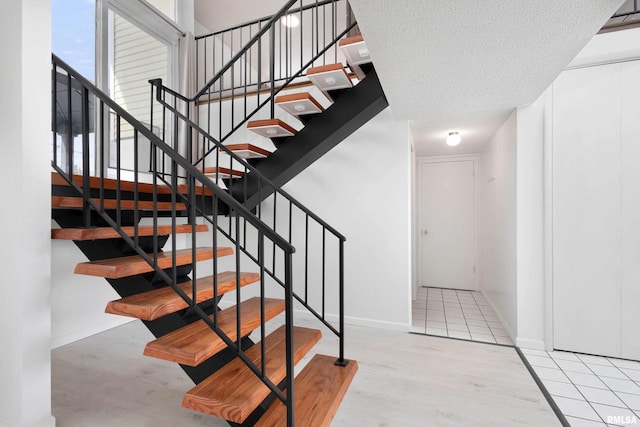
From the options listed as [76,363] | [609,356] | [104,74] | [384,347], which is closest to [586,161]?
[609,356]

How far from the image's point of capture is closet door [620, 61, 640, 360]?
2.49m

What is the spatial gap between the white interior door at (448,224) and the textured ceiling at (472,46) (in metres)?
2.14

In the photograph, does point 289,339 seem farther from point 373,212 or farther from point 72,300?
point 72,300

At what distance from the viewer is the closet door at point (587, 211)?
2.54 metres

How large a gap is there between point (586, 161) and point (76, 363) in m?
4.44

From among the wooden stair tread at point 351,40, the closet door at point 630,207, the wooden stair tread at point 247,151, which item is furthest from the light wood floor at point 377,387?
the wooden stair tread at point 351,40

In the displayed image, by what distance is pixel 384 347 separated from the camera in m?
2.79

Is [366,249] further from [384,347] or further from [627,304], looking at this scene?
[627,304]

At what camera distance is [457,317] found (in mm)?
3584

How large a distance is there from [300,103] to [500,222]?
250 centimetres

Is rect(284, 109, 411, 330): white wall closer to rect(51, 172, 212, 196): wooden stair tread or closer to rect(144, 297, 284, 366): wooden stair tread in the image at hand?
rect(51, 172, 212, 196): wooden stair tread

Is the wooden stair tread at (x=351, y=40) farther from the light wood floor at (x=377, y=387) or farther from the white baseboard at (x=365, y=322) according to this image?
the white baseboard at (x=365, y=322)

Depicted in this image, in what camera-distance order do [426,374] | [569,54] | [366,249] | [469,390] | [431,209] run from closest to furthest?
[569,54] < [469,390] < [426,374] < [366,249] < [431,209]

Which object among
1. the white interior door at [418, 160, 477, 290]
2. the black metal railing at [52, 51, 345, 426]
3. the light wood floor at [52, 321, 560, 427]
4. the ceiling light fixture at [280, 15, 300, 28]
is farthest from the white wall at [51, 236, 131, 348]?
the white interior door at [418, 160, 477, 290]
